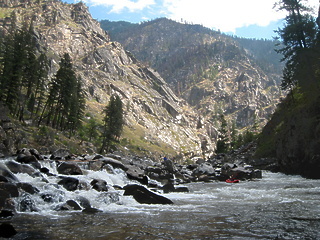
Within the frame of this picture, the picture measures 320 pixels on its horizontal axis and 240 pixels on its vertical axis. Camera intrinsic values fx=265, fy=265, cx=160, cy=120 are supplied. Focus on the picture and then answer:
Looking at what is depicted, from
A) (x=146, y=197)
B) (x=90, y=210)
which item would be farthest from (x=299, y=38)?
(x=90, y=210)

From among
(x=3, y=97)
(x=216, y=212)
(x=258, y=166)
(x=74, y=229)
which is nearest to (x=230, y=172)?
(x=258, y=166)

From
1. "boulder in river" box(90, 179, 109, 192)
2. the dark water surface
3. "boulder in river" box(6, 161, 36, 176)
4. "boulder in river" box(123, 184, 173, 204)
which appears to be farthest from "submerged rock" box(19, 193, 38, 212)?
"boulder in river" box(6, 161, 36, 176)

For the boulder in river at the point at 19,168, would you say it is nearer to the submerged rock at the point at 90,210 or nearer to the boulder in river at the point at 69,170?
the boulder in river at the point at 69,170

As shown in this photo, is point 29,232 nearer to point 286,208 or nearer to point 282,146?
point 286,208

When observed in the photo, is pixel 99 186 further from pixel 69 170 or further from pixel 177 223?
pixel 177 223

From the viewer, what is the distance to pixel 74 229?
880 centimetres

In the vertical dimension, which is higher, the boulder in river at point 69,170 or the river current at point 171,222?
the boulder in river at point 69,170

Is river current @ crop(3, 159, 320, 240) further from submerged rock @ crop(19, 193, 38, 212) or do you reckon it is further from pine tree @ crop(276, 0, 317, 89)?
pine tree @ crop(276, 0, 317, 89)

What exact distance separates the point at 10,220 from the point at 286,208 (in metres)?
11.9

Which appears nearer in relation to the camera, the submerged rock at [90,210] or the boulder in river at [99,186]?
the submerged rock at [90,210]

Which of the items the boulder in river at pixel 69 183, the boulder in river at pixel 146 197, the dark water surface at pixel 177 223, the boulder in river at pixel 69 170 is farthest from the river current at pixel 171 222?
the boulder in river at pixel 69 170

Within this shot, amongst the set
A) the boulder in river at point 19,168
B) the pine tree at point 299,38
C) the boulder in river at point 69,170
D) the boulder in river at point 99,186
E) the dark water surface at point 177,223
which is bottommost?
the dark water surface at point 177,223

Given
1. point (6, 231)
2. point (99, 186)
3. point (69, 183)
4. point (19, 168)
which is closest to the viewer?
point (6, 231)

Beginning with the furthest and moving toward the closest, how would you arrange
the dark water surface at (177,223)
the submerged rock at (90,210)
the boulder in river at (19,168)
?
the boulder in river at (19,168), the submerged rock at (90,210), the dark water surface at (177,223)
